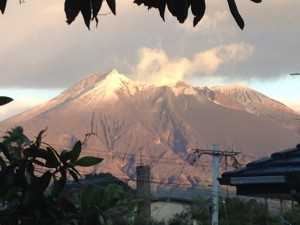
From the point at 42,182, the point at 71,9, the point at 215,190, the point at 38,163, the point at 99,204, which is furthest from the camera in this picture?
the point at 215,190

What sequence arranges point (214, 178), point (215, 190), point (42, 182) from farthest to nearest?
point (215, 190)
point (214, 178)
point (42, 182)

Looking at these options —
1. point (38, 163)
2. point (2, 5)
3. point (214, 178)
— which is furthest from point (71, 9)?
point (214, 178)

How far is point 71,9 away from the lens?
314 centimetres

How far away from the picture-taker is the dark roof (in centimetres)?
614

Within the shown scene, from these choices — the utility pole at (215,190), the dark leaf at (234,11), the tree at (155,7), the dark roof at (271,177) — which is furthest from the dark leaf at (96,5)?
the utility pole at (215,190)

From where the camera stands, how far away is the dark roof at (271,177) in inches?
242

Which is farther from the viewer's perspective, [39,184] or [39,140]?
[39,140]

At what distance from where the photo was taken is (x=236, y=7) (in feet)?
9.97

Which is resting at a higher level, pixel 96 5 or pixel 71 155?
pixel 96 5

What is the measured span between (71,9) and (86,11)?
2.0 inches

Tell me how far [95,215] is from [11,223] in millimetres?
352

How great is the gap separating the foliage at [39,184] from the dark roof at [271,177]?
2.36m

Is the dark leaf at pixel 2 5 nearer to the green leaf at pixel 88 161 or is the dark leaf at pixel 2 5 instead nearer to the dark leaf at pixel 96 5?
the dark leaf at pixel 96 5

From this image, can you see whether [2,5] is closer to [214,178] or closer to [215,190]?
[214,178]
